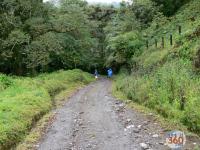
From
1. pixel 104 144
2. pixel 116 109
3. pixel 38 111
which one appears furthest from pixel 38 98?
pixel 104 144

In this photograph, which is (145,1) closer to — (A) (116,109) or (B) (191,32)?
(B) (191,32)

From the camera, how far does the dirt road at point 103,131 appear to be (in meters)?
14.8

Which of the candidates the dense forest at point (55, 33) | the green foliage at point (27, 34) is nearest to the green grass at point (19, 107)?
the green foliage at point (27, 34)

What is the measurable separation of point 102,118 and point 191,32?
358 inches

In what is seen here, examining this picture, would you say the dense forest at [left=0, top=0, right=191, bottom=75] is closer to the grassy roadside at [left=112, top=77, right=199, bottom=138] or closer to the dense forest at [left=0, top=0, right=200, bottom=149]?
the dense forest at [left=0, top=0, right=200, bottom=149]

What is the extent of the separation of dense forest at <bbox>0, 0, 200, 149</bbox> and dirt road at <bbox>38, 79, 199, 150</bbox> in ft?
3.70

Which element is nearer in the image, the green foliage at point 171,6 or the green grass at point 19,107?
the green grass at point 19,107

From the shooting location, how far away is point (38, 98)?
78.7 feet

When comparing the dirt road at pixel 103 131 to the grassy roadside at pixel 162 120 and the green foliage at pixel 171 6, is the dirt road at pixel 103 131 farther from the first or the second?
the green foliage at pixel 171 6

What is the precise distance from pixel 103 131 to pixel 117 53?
1262 inches

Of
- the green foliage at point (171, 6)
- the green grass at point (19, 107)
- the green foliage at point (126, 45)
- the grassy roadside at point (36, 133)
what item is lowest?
the grassy roadside at point (36, 133)

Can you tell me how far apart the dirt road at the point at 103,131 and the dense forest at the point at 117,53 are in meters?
1.13

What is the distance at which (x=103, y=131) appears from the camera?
17.0 metres

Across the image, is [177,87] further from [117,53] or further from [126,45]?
[117,53]
